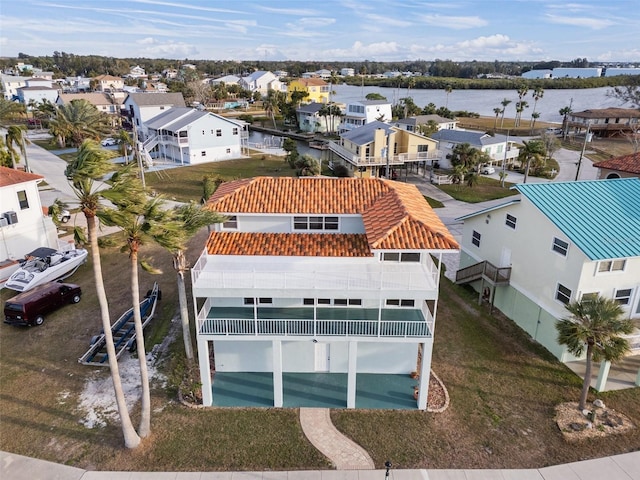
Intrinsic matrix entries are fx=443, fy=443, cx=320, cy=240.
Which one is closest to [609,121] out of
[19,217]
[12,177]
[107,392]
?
[12,177]

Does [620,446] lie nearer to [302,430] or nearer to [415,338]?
[415,338]

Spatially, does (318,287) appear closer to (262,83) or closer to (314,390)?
(314,390)

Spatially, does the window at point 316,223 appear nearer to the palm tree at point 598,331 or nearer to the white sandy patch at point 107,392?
the white sandy patch at point 107,392

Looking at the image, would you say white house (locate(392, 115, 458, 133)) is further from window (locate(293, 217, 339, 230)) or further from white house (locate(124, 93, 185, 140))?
window (locate(293, 217, 339, 230))

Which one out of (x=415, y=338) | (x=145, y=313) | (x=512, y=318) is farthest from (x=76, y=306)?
(x=512, y=318)

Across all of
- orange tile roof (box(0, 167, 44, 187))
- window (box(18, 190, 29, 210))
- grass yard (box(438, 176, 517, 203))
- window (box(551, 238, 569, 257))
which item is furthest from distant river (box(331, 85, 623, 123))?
window (box(551, 238, 569, 257))

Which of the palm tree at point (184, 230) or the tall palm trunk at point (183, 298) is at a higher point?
the palm tree at point (184, 230)

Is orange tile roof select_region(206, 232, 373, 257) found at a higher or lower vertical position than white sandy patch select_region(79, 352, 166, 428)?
higher

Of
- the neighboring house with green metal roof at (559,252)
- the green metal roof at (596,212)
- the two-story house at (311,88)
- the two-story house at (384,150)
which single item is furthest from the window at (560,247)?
the two-story house at (311,88)
